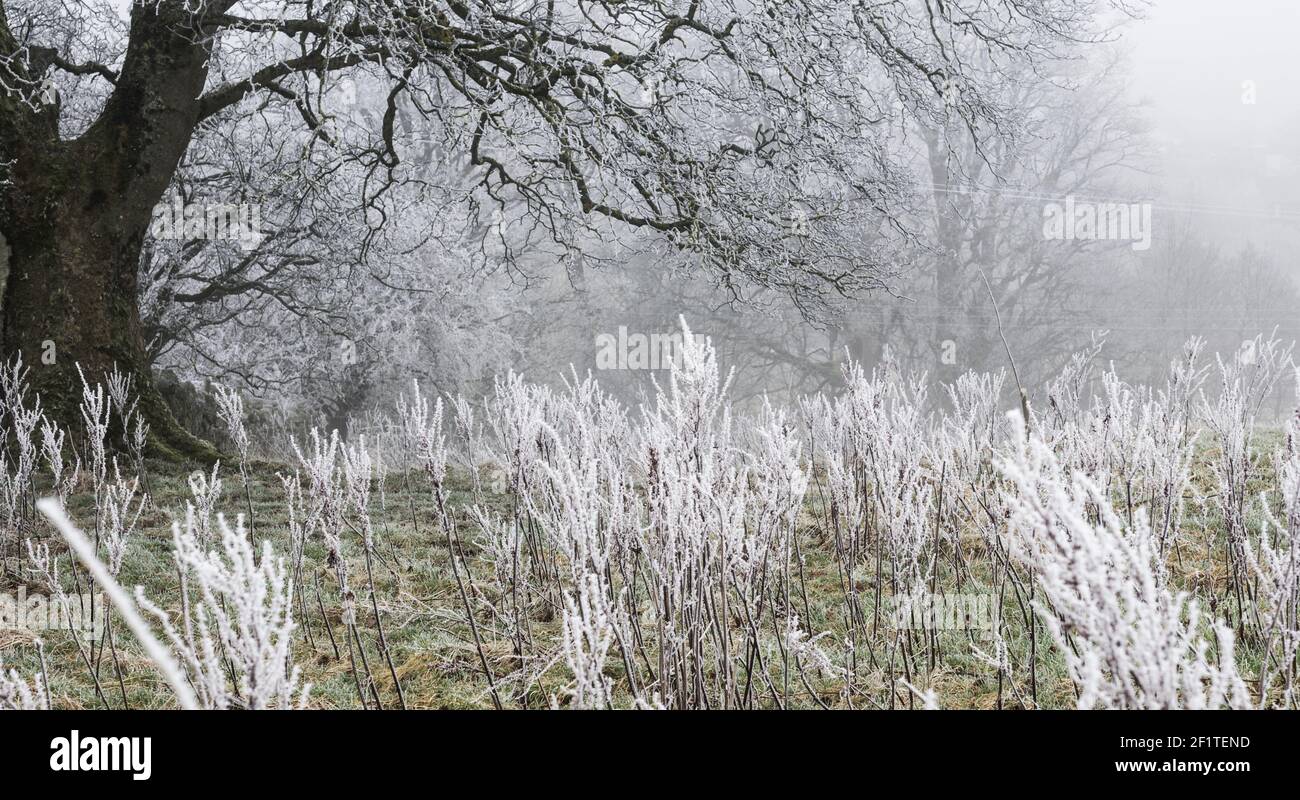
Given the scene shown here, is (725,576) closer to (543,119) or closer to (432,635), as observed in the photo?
(432,635)

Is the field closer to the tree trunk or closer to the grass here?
the grass

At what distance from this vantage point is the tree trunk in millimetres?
7961

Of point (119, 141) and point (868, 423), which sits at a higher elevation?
point (119, 141)

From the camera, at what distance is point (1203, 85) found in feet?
174

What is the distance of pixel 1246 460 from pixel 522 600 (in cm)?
318

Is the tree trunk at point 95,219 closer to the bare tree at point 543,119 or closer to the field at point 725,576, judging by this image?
the bare tree at point 543,119

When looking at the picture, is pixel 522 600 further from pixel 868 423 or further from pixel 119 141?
pixel 119 141

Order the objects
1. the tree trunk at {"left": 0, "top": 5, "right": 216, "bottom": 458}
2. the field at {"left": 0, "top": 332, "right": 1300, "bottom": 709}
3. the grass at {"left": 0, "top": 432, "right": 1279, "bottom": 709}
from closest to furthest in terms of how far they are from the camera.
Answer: the field at {"left": 0, "top": 332, "right": 1300, "bottom": 709} < the grass at {"left": 0, "top": 432, "right": 1279, "bottom": 709} < the tree trunk at {"left": 0, "top": 5, "right": 216, "bottom": 458}

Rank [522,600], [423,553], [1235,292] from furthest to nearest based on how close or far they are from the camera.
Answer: [1235,292], [423,553], [522,600]

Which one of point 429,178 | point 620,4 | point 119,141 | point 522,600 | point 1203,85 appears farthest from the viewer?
point 1203,85

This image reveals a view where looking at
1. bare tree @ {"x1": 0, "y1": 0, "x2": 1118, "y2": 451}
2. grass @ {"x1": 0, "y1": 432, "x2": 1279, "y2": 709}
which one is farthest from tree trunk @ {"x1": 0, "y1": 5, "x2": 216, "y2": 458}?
grass @ {"x1": 0, "y1": 432, "x2": 1279, "y2": 709}

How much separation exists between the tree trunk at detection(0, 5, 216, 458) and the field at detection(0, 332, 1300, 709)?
1591mm

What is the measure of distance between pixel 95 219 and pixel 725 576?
842 centimetres
